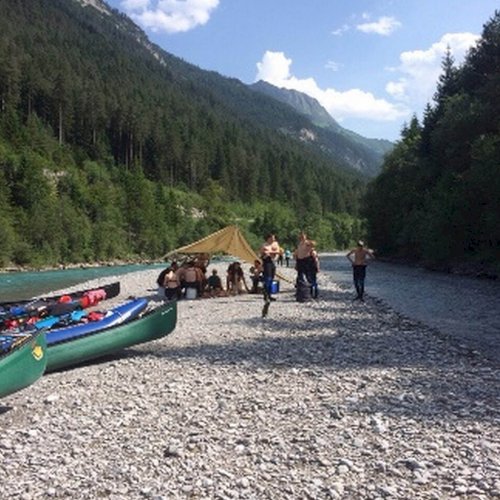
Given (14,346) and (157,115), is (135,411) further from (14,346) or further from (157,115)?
(157,115)

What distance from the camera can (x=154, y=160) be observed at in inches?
5032

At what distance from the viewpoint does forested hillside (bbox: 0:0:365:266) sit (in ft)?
283

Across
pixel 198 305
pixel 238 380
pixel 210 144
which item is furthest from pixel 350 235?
pixel 238 380

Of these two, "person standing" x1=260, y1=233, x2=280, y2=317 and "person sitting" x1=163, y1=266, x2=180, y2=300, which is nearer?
"person standing" x1=260, y1=233, x2=280, y2=317

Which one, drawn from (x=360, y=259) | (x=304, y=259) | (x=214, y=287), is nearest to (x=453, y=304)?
(x=360, y=259)

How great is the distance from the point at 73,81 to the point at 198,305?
364 feet

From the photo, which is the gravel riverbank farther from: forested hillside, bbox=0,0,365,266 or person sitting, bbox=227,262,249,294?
forested hillside, bbox=0,0,365,266

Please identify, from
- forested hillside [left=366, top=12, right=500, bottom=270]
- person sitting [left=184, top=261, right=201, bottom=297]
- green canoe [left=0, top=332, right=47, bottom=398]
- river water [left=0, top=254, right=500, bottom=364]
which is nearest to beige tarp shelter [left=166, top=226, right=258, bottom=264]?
person sitting [left=184, top=261, right=201, bottom=297]

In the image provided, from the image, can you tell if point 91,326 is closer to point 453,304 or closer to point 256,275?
point 256,275

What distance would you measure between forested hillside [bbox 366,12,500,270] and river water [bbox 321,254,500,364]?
6.59m

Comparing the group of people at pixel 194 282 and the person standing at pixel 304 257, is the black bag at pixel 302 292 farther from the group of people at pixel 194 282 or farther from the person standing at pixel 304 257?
the group of people at pixel 194 282

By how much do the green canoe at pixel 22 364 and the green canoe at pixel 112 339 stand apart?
66.5 inches

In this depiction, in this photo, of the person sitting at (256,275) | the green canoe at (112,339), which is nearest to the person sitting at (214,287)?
the person sitting at (256,275)

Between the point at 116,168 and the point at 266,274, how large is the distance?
101059mm
